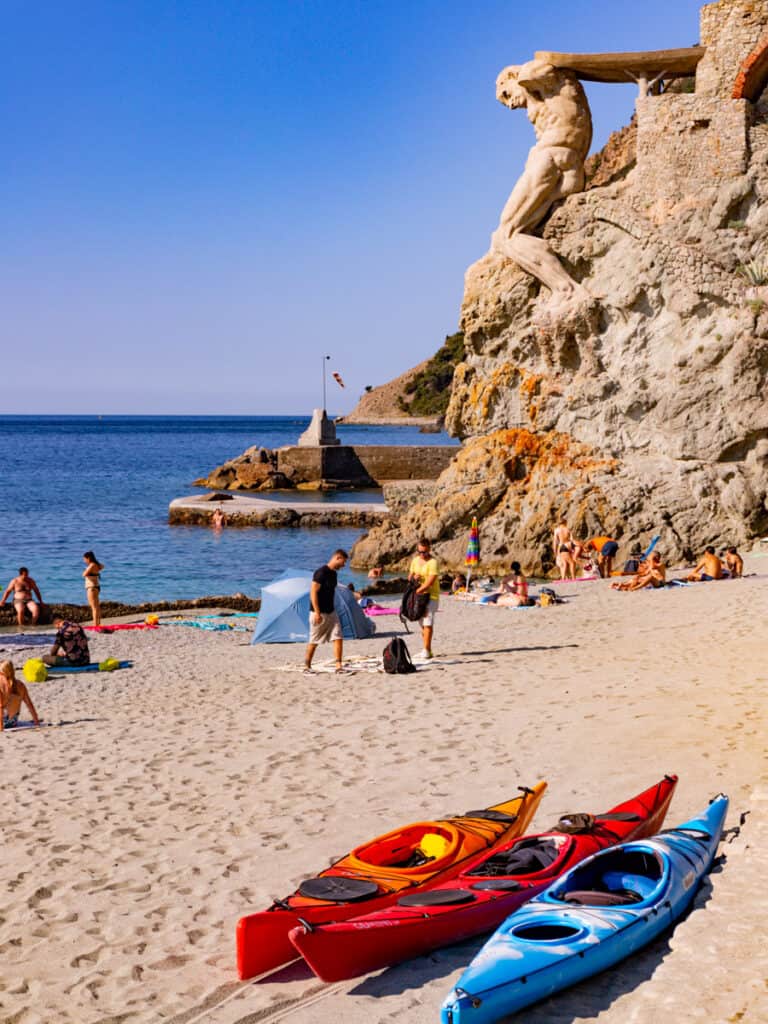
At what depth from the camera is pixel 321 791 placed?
310 inches

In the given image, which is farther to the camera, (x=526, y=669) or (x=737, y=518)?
(x=737, y=518)

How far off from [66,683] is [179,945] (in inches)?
353

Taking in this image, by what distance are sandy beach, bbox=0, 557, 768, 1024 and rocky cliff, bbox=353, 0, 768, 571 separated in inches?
400

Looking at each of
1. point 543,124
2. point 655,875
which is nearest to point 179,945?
point 655,875

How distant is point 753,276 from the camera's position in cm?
2433

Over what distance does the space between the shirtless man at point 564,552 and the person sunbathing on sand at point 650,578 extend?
3.35 metres

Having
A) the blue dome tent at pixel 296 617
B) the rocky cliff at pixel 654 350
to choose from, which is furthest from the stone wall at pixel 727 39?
the blue dome tent at pixel 296 617

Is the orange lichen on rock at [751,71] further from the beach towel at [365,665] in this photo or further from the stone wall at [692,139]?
the beach towel at [365,665]

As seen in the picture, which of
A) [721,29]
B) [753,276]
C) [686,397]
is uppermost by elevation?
[721,29]

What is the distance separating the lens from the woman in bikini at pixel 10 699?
10742 millimetres

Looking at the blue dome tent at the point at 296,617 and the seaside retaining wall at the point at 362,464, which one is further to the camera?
the seaside retaining wall at the point at 362,464

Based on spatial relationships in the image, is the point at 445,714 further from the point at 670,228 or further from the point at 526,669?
the point at 670,228

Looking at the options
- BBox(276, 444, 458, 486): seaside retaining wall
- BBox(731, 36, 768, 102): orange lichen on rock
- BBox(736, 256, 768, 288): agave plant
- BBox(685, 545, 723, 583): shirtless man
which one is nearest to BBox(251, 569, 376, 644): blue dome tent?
BBox(685, 545, 723, 583): shirtless man

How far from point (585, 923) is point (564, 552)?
18608mm
